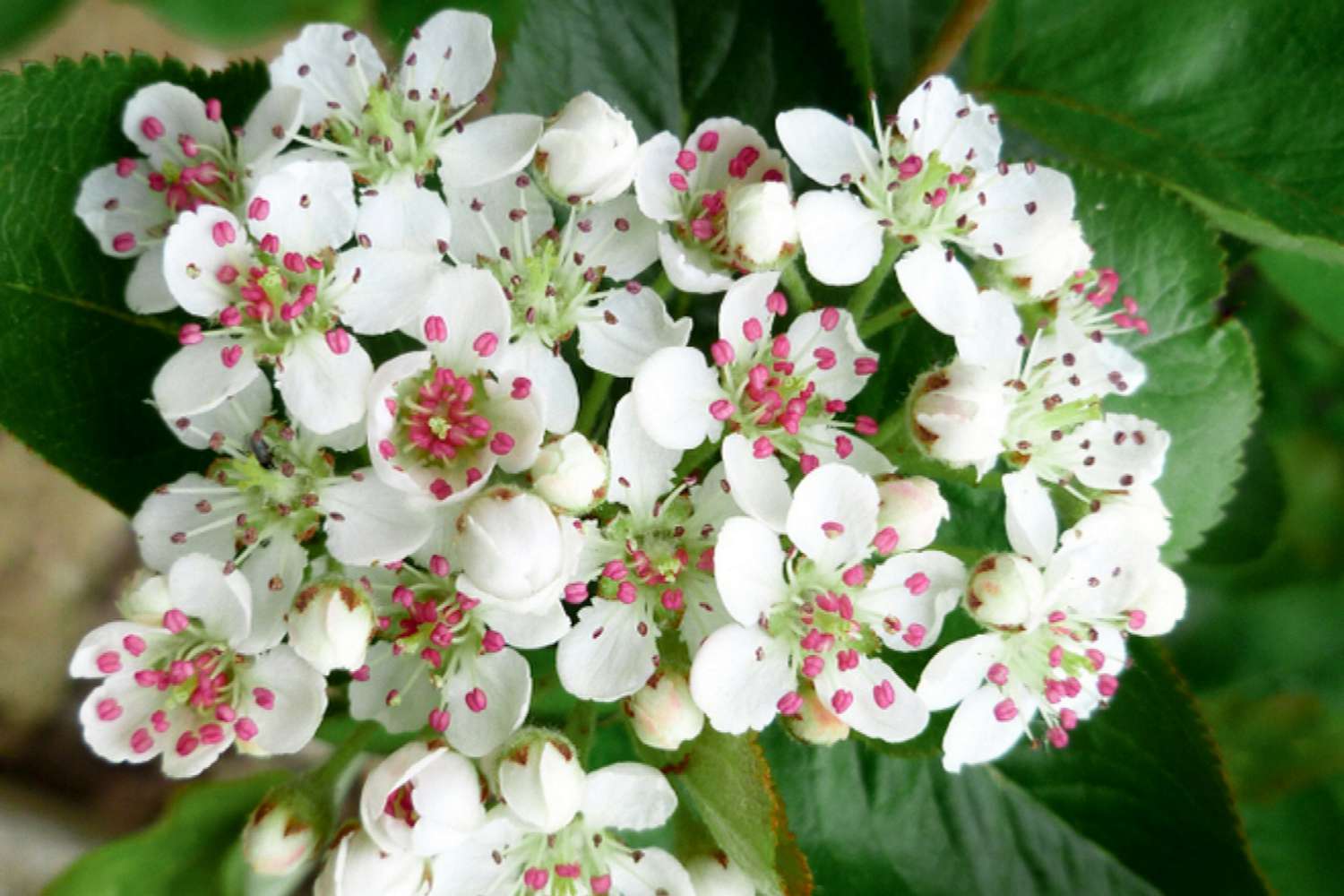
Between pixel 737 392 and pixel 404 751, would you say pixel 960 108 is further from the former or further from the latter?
pixel 404 751

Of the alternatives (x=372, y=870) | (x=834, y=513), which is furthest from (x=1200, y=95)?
(x=372, y=870)

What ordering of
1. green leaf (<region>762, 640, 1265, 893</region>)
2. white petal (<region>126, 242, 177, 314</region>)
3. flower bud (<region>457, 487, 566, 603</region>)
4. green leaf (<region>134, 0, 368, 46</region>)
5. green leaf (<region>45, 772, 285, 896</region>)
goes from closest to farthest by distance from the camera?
flower bud (<region>457, 487, 566, 603</region>) → white petal (<region>126, 242, 177, 314</region>) → green leaf (<region>762, 640, 1265, 893</region>) → green leaf (<region>45, 772, 285, 896</region>) → green leaf (<region>134, 0, 368, 46</region>)

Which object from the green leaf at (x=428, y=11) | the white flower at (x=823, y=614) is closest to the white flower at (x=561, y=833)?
the white flower at (x=823, y=614)

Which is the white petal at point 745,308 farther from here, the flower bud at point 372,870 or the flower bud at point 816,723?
the flower bud at point 372,870

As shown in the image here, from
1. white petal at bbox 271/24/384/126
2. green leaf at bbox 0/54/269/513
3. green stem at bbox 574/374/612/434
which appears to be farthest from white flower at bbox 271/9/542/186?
green stem at bbox 574/374/612/434

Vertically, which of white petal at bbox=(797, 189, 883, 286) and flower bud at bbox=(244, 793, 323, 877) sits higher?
white petal at bbox=(797, 189, 883, 286)

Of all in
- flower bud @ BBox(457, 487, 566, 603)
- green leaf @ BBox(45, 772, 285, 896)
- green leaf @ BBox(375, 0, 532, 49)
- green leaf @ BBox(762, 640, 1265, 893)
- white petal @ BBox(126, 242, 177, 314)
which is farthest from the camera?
green leaf @ BBox(45, 772, 285, 896)

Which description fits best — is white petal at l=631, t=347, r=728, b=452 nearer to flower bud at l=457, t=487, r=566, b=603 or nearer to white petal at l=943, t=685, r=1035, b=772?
flower bud at l=457, t=487, r=566, b=603
